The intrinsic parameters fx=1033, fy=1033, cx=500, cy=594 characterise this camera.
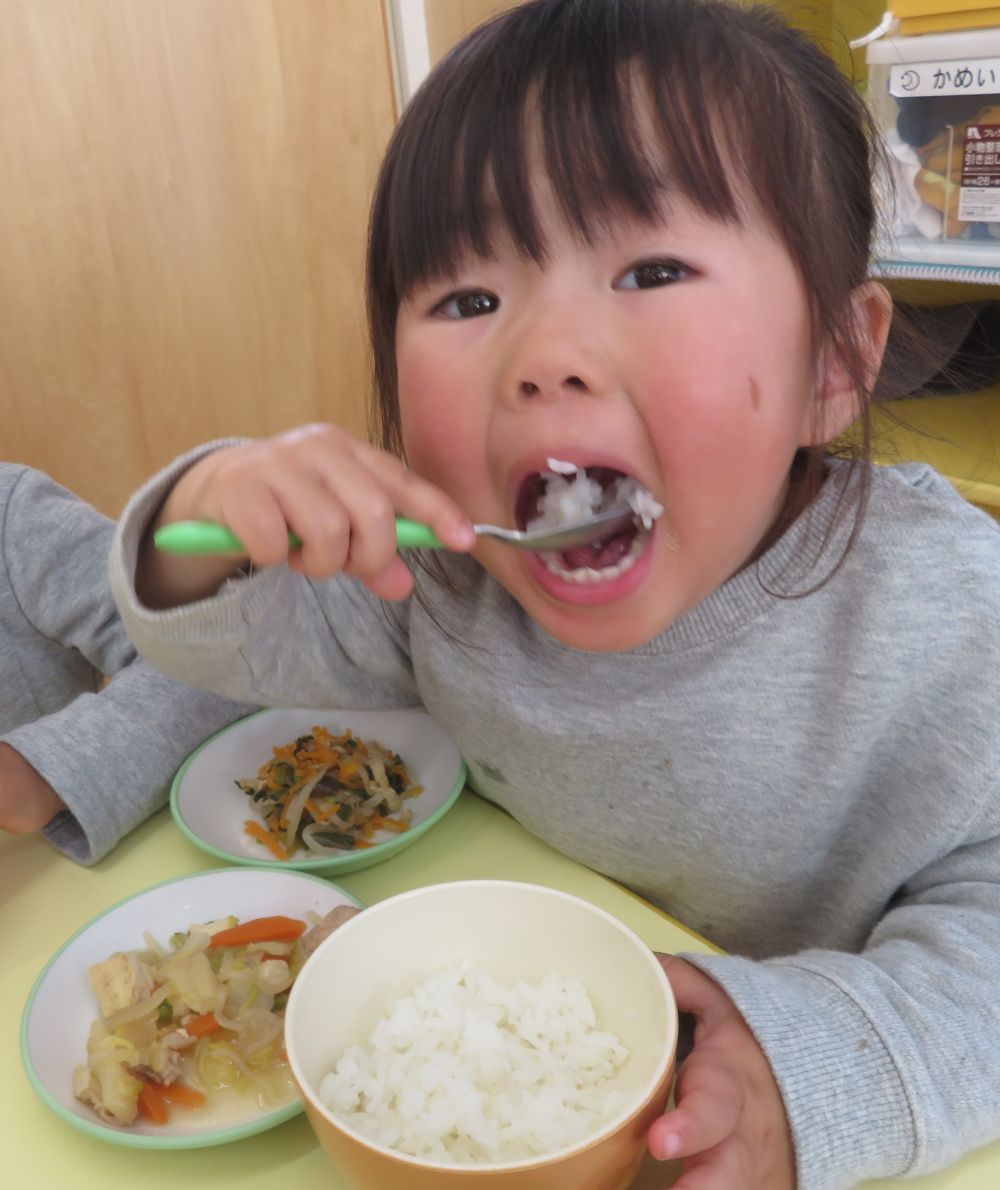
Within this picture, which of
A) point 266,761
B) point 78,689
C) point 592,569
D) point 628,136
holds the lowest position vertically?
point 78,689

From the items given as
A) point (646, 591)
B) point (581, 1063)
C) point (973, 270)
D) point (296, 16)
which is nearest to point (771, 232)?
point (646, 591)

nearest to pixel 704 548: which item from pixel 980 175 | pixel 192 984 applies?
pixel 192 984

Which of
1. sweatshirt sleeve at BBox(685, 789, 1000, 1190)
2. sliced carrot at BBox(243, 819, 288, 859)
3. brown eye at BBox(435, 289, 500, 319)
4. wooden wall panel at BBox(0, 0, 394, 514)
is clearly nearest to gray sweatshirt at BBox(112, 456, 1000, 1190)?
sweatshirt sleeve at BBox(685, 789, 1000, 1190)

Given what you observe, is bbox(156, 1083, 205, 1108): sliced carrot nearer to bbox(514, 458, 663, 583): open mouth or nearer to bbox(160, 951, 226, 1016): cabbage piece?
bbox(160, 951, 226, 1016): cabbage piece

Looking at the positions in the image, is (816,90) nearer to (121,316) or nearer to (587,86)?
(587,86)

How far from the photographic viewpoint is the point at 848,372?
0.77 meters

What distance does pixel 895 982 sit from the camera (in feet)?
2.02

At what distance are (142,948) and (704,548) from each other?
1.58ft

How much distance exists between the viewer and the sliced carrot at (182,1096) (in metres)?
0.62

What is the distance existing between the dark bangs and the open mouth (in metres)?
0.15

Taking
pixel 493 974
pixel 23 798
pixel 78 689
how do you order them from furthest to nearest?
pixel 78 689 → pixel 23 798 → pixel 493 974

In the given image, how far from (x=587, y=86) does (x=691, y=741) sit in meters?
0.49

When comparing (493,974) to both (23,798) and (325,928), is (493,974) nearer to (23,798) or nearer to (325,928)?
(325,928)

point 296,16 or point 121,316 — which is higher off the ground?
point 296,16
